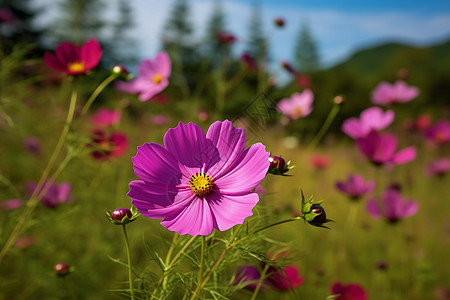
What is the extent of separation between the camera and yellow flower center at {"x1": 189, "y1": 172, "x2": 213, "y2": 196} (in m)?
0.43

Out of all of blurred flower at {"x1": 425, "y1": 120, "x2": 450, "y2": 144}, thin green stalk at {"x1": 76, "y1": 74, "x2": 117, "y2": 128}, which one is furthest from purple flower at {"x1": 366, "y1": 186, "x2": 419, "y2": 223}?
thin green stalk at {"x1": 76, "y1": 74, "x2": 117, "y2": 128}

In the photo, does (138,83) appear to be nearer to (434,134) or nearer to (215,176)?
(215,176)

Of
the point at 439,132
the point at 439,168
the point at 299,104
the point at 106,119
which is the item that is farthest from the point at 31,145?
the point at 439,168

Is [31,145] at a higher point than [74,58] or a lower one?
lower

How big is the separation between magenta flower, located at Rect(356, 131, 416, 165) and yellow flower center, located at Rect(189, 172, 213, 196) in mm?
688

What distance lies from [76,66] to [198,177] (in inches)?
17.4

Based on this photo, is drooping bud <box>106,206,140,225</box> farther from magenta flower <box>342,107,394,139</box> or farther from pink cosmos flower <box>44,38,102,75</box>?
magenta flower <box>342,107,394,139</box>

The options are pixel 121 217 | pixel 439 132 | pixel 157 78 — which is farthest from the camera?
pixel 439 132

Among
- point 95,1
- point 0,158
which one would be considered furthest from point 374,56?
point 0,158

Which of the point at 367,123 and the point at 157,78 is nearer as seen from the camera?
the point at 157,78

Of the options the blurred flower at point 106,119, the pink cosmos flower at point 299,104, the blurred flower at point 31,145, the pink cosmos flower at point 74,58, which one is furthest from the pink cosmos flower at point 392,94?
the blurred flower at point 31,145

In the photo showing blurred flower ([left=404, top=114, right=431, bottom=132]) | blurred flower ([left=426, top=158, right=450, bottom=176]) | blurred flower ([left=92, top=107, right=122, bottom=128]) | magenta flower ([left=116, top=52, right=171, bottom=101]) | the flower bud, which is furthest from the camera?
blurred flower ([left=426, top=158, right=450, bottom=176])

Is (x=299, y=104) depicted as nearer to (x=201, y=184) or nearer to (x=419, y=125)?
(x=419, y=125)

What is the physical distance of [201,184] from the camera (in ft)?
1.42
